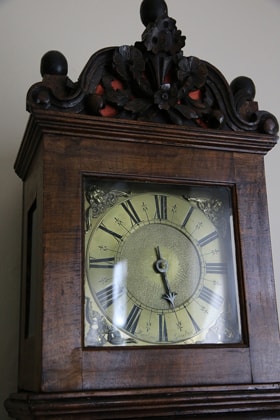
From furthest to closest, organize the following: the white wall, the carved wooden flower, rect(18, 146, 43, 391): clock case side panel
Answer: the white wall → the carved wooden flower → rect(18, 146, 43, 391): clock case side panel

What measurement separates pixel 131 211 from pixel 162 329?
175mm

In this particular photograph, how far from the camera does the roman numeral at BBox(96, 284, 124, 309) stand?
90cm

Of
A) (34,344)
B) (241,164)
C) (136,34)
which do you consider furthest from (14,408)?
(136,34)

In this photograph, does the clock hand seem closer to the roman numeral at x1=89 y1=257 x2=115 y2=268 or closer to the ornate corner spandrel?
the roman numeral at x1=89 y1=257 x2=115 y2=268

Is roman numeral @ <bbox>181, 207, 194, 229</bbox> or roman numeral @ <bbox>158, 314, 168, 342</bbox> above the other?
roman numeral @ <bbox>181, 207, 194, 229</bbox>

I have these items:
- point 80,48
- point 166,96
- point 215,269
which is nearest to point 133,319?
point 215,269

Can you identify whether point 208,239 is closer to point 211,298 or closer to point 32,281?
point 211,298

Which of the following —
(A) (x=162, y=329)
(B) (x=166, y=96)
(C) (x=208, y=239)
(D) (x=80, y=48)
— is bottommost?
(A) (x=162, y=329)

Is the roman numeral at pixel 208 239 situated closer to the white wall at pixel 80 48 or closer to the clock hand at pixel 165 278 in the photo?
the clock hand at pixel 165 278

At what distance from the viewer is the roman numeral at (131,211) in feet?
3.13

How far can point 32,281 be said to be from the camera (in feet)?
3.26

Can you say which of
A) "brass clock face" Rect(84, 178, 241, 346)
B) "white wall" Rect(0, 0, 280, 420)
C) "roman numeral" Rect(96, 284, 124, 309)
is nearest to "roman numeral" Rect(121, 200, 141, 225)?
"brass clock face" Rect(84, 178, 241, 346)

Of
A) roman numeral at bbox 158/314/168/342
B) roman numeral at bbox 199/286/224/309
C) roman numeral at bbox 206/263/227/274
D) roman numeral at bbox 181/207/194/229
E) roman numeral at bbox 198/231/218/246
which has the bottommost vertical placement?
roman numeral at bbox 158/314/168/342

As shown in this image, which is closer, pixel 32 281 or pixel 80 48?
pixel 32 281
